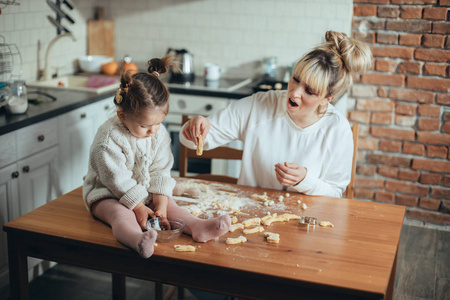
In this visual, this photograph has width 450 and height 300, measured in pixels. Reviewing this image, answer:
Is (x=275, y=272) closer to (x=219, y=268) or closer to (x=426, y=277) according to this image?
(x=219, y=268)

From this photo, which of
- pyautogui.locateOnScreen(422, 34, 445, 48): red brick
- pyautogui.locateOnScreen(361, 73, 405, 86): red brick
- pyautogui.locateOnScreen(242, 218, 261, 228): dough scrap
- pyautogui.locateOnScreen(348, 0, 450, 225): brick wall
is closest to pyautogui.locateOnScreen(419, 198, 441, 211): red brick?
pyautogui.locateOnScreen(348, 0, 450, 225): brick wall

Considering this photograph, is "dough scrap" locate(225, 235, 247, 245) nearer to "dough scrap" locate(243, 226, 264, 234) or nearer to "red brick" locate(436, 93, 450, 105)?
"dough scrap" locate(243, 226, 264, 234)

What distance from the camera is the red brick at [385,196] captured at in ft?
13.2

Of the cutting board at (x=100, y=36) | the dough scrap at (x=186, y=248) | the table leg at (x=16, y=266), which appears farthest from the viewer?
the cutting board at (x=100, y=36)

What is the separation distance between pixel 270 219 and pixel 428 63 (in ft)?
8.09

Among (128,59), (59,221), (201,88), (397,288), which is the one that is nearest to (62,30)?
(128,59)

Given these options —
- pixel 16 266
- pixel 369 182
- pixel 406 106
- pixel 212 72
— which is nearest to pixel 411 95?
pixel 406 106

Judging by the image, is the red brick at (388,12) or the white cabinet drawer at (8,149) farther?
the red brick at (388,12)

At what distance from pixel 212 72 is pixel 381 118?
137cm

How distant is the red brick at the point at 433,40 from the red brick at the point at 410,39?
0.13 ft

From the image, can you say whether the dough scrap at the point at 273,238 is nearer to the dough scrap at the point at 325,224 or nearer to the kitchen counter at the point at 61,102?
the dough scrap at the point at 325,224

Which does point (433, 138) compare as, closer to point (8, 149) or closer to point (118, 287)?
point (118, 287)

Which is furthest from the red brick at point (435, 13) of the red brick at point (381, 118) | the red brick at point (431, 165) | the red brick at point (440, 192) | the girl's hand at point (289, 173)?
the girl's hand at point (289, 173)

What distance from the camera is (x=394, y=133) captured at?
3895 mm
